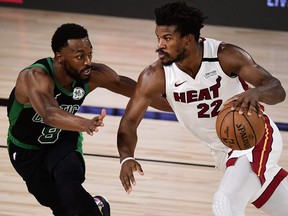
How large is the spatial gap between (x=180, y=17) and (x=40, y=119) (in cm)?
113

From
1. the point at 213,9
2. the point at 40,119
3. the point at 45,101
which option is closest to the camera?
the point at 45,101

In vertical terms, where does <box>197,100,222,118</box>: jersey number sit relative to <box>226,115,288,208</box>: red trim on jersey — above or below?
above

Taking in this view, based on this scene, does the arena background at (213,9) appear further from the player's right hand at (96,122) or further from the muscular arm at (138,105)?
the player's right hand at (96,122)

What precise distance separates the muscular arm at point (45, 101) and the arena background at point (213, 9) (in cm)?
784

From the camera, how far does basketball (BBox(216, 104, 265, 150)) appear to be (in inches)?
173

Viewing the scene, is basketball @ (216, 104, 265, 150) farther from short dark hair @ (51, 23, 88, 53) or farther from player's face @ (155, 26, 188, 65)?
short dark hair @ (51, 23, 88, 53)

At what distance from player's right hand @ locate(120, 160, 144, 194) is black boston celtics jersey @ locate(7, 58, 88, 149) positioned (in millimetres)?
734

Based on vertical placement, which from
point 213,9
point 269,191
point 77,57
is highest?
point 77,57

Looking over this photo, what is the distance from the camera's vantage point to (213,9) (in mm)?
12508

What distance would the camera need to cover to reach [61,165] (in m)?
4.86

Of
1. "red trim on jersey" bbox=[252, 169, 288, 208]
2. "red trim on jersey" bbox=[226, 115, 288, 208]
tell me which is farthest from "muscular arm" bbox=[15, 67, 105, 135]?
"red trim on jersey" bbox=[252, 169, 288, 208]

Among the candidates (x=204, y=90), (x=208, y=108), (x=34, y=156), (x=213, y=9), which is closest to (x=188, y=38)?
(x=204, y=90)

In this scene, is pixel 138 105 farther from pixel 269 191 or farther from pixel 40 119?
pixel 269 191

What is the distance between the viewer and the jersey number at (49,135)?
16.5 feet
